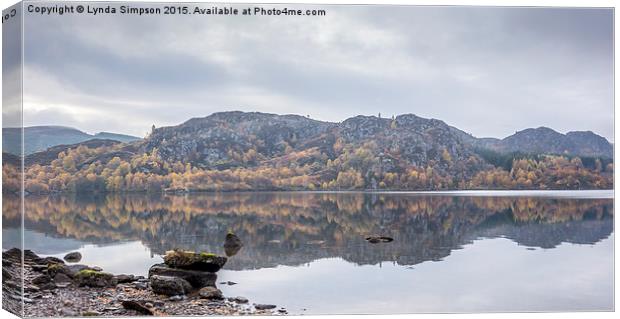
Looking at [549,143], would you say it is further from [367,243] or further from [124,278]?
[124,278]

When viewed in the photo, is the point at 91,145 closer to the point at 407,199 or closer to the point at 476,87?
the point at 407,199

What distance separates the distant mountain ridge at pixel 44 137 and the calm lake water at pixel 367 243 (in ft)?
3.66

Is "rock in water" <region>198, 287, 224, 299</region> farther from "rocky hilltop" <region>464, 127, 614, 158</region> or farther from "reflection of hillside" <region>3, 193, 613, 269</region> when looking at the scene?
"rocky hilltop" <region>464, 127, 614, 158</region>

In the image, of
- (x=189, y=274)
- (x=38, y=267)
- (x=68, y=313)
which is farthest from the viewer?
(x=189, y=274)

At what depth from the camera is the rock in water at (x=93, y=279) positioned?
13.4 meters

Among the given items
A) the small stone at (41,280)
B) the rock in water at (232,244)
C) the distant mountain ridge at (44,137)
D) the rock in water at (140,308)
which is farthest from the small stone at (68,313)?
the rock in water at (232,244)

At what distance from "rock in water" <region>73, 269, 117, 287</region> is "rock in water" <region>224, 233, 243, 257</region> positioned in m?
3.02

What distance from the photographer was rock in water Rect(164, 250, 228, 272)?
14.4 meters

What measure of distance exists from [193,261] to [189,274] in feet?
1.04

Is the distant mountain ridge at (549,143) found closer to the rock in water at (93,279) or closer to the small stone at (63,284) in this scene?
the rock in water at (93,279)

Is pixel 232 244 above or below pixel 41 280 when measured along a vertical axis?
above

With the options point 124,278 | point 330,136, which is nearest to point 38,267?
point 124,278

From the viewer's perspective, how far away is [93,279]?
44.3 ft

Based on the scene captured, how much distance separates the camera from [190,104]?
15453mm
